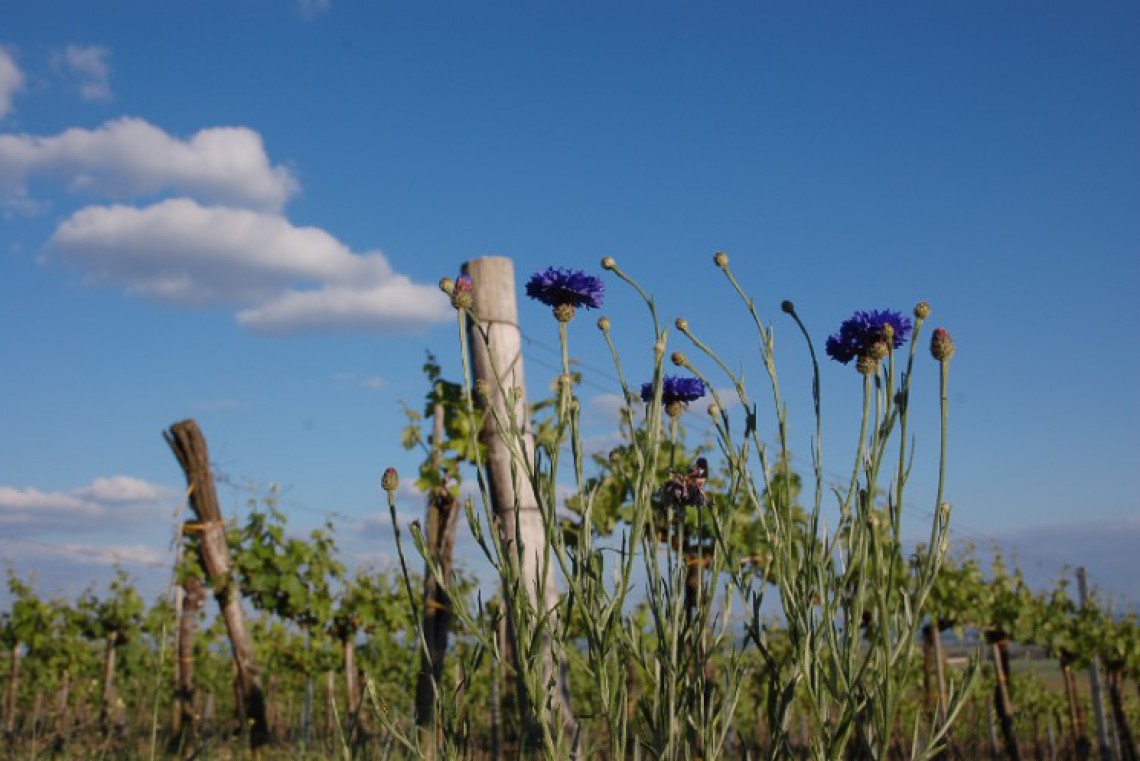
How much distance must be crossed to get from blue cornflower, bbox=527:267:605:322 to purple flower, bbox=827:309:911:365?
503mm

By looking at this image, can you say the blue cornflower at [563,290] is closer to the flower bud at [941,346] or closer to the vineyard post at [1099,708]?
the flower bud at [941,346]

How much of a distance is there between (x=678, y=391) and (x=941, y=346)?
591mm

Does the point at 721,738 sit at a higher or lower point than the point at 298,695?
higher

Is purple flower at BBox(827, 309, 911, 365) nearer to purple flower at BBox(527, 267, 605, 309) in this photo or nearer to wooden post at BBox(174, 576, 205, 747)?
purple flower at BBox(527, 267, 605, 309)

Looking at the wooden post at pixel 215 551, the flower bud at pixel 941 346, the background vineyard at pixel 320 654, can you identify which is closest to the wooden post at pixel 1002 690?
the background vineyard at pixel 320 654

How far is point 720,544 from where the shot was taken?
189 centimetres

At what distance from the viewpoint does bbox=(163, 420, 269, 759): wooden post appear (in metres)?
7.10

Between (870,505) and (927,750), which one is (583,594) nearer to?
(870,505)

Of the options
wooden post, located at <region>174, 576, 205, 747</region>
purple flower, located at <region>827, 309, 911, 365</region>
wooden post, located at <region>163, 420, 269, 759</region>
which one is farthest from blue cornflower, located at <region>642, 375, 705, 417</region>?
wooden post, located at <region>174, 576, 205, 747</region>

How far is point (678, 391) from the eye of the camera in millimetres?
2342

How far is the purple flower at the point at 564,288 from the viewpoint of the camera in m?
2.20

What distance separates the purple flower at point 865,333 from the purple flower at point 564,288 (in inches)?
19.8

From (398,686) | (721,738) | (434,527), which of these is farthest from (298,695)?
(721,738)

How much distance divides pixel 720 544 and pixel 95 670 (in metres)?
16.5
